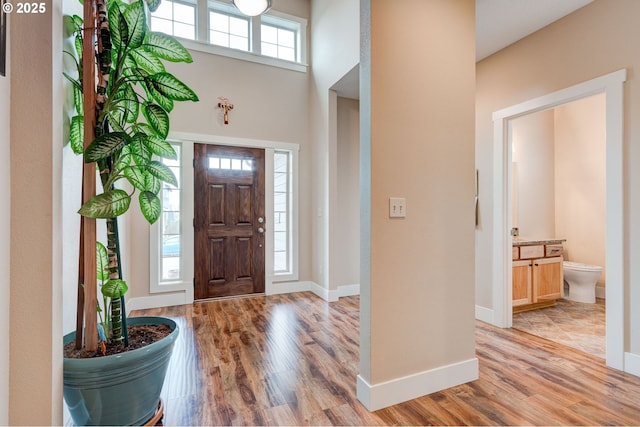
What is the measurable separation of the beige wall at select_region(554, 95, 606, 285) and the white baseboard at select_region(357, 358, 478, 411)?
→ 11.0ft

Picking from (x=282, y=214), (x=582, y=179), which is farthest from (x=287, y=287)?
(x=582, y=179)

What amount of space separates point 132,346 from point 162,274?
8.76ft

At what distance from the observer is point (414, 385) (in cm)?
179

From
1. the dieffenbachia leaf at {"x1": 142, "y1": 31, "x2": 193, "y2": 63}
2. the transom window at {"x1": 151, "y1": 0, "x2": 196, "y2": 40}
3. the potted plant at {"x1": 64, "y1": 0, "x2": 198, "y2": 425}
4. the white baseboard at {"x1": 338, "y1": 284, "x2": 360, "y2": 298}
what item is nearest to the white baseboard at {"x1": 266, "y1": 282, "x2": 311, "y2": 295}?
the white baseboard at {"x1": 338, "y1": 284, "x2": 360, "y2": 298}

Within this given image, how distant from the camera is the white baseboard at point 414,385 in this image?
5.53 ft

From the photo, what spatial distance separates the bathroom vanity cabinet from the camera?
3352 millimetres

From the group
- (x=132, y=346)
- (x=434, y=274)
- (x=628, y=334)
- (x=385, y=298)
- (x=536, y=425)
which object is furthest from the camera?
(x=628, y=334)

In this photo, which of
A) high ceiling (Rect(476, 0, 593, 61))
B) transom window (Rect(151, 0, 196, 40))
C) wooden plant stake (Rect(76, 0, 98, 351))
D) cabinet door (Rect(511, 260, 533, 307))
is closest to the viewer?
wooden plant stake (Rect(76, 0, 98, 351))

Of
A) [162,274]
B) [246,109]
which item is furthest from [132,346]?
[246,109]

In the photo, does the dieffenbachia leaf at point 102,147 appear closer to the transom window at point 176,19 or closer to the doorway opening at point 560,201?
the transom window at point 176,19

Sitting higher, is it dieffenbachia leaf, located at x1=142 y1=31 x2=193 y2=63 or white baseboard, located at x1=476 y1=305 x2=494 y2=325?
dieffenbachia leaf, located at x1=142 y1=31 x2=193 y2=63

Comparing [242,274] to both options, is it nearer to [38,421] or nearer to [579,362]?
[38,421]

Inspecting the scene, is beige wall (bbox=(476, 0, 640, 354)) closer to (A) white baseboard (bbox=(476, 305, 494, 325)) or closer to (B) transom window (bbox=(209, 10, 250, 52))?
(A) white baseboard (bbox=(476, 305, 494, 325))

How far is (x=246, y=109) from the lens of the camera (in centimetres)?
407
